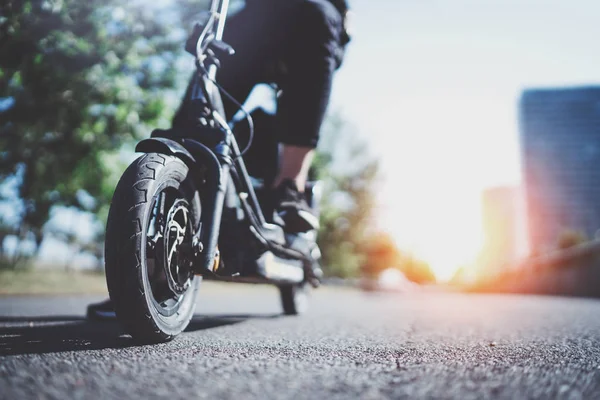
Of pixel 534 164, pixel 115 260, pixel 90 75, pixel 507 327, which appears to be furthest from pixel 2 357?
pixel 534 164

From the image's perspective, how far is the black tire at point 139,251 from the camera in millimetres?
1562

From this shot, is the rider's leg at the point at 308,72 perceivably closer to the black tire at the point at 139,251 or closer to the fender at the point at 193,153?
the fender at the point at 193,153

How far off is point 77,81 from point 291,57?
482 centimetres

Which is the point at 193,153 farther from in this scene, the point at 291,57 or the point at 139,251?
the point at 291,57

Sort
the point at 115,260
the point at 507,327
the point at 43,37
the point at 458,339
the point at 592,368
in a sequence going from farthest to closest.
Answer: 1. the point at 43,37
2. the point at 507,327
3. the point at 458,339
4. the point at 115,260
5. the point at 592,368

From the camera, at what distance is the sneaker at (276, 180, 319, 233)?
2.65 meters

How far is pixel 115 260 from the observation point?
5.13 feet

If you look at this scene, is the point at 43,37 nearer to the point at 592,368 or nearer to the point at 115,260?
the point at 115,260

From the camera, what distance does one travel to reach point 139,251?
158 cm

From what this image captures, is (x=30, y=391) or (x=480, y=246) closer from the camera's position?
(x=30, y=391)

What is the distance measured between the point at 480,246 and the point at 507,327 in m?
140

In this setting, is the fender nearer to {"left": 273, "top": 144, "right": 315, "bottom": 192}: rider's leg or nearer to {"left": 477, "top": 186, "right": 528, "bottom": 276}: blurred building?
{"left": 273, "top": 144, "right": 315, "bottom": 192}: rider's leg

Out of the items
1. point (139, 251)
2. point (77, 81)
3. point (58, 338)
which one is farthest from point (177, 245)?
point (77, 81)

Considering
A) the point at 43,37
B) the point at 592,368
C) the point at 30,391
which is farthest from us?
the point at 43,37
